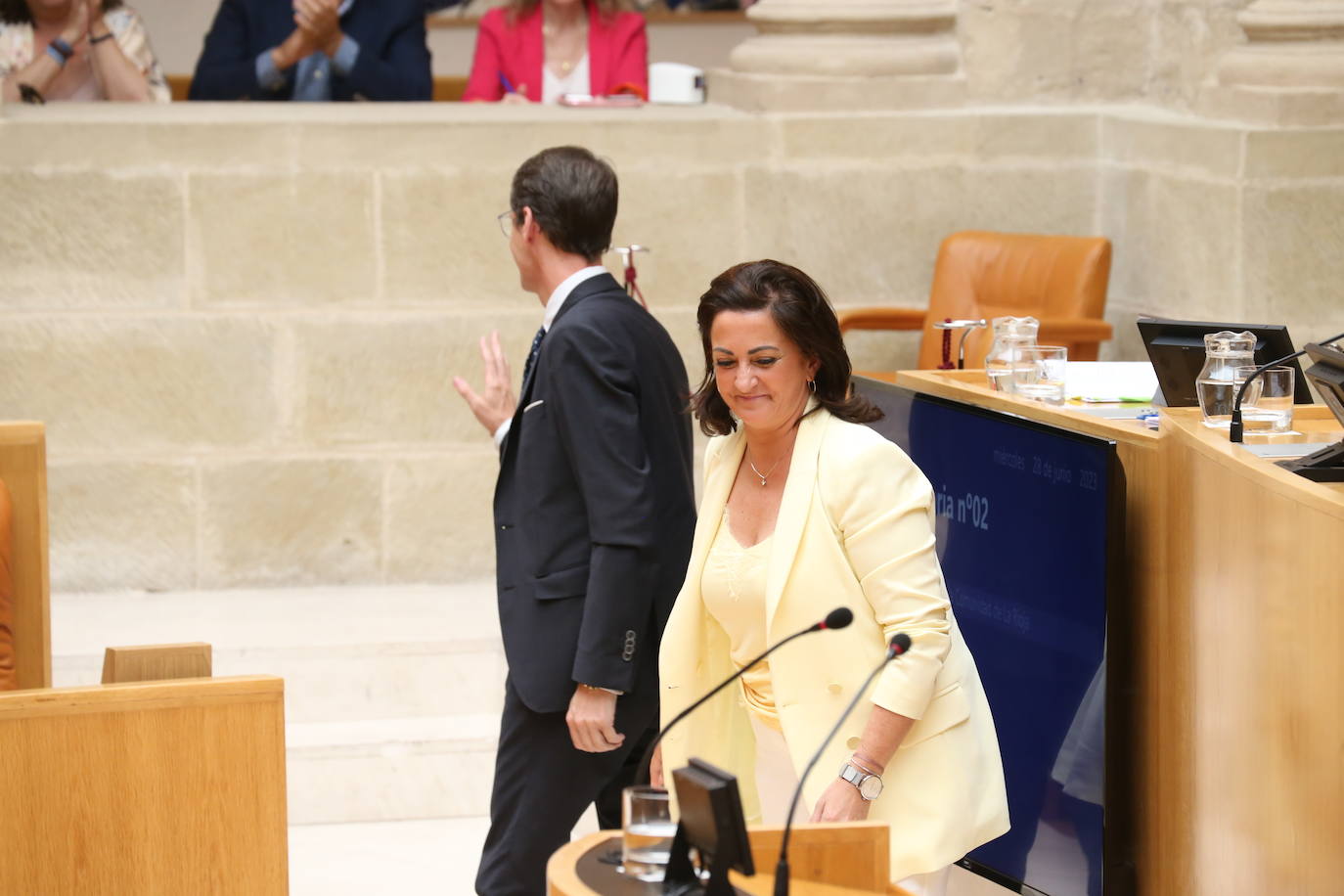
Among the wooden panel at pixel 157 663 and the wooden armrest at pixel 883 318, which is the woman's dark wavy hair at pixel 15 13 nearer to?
the wooden armrest at pixel 883 318

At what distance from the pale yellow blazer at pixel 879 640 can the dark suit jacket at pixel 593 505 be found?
0.59m

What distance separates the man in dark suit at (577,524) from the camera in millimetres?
3215

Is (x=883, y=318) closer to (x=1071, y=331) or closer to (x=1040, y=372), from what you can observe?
(x=1071, y=331)

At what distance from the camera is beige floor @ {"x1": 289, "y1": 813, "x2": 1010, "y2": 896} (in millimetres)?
4371

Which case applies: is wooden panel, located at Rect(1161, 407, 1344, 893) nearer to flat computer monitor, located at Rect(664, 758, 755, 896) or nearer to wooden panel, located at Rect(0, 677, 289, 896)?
flat computer monitor, located at Rect(664, 758, 755, 896)

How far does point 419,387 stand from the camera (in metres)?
5.86

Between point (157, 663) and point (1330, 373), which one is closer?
point (1330, 373)

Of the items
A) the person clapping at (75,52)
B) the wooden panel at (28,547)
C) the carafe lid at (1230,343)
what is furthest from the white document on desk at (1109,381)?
the person clapping at (75,52)

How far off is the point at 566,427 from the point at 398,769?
193 cm

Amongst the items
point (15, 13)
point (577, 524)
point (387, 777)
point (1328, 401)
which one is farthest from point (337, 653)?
point (1328, 401)

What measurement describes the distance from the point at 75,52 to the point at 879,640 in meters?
4.56

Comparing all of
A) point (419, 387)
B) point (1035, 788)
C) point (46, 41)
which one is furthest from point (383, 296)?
point (1035, 788)

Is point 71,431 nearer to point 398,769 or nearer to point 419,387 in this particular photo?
point 419,387

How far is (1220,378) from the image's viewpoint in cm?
286
